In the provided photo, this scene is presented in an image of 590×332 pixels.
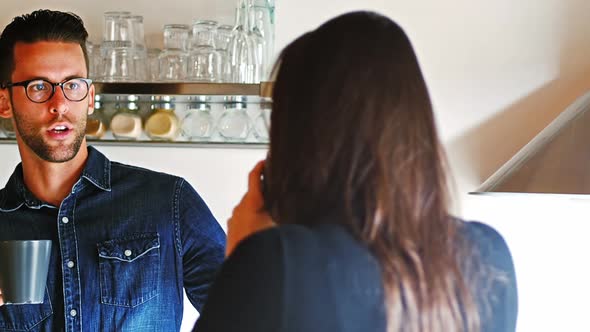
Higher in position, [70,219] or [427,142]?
[427,142]

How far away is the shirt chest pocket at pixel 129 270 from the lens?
5.54 ft

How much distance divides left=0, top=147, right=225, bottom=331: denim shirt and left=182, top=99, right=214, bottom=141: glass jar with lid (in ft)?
1.63

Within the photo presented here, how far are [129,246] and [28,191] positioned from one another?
233mm

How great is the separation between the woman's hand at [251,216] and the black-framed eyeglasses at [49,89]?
2.54ft

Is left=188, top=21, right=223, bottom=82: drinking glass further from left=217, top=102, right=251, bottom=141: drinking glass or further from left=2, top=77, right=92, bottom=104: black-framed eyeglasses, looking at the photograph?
left=2, top=77, right=92, bottom=104: black-framed eyeglasses

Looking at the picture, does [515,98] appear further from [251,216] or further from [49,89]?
[251,216]

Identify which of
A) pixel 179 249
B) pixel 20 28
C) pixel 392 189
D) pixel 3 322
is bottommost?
pixel 3 322

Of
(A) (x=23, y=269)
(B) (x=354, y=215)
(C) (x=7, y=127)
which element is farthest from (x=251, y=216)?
(C) (x=7, y=127)

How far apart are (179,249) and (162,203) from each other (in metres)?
0.10

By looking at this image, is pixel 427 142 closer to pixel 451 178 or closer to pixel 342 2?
pixel 451 178

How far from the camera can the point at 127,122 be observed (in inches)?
90.8

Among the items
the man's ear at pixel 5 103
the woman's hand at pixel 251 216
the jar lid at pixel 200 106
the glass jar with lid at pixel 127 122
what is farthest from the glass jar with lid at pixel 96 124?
the woman's hand at pixel 251 216

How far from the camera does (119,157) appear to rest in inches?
94.6

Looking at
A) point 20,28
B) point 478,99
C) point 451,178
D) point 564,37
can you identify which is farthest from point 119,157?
point 451,178
